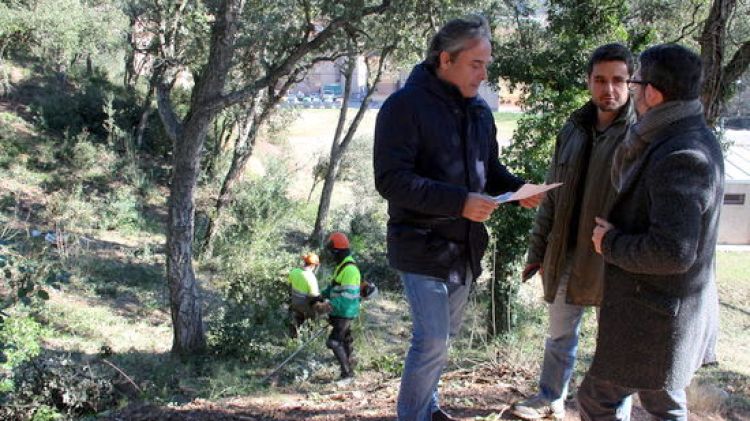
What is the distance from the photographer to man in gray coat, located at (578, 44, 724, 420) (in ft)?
7.34

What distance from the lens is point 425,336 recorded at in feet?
9.42

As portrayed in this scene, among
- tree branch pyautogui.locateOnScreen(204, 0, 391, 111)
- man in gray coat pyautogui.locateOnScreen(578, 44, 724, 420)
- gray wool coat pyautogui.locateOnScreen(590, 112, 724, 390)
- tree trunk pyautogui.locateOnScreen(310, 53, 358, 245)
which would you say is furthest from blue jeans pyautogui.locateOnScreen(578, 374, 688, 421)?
tree trunk pyautogui.locateOnScreen(310, 53, 358, 245)

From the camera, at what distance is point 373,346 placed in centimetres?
863

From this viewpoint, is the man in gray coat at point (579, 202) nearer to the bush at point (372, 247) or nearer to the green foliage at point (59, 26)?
the bush at point (372, 247)

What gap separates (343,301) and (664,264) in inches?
204

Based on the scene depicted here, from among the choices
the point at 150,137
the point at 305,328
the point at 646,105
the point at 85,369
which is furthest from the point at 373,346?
the point at 150,137

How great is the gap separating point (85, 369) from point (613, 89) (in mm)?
5214

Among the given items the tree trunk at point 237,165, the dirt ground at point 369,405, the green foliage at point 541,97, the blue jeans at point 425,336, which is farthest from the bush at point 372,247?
the blue jeans at point 425,336

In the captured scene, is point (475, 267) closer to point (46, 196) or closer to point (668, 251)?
point (668, 251)

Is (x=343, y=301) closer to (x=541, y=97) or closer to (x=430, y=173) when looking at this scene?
(x=541, y=97)

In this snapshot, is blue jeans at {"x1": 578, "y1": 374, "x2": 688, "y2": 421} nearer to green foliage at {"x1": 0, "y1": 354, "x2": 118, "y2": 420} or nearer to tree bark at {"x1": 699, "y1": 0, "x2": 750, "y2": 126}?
green foliage at {"x1": 0, "y1": 354, "x2": 118, "y2": 420}

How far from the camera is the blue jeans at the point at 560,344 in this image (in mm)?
3277

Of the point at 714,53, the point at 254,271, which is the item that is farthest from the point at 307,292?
the point at 714,53

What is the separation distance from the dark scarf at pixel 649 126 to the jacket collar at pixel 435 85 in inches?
28.0
